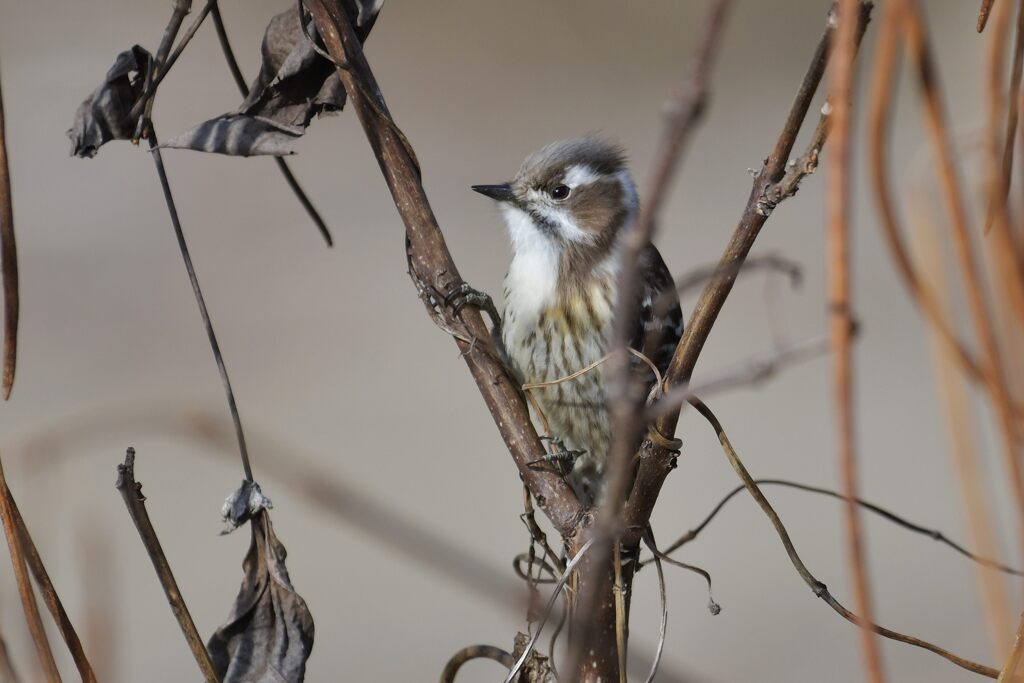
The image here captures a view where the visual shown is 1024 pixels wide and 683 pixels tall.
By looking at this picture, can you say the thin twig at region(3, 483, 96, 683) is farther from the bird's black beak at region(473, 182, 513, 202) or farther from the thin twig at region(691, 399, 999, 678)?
the bird's black beak at region(473, 182, 513, 202)

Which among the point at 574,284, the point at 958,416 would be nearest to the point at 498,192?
the point at 574,284

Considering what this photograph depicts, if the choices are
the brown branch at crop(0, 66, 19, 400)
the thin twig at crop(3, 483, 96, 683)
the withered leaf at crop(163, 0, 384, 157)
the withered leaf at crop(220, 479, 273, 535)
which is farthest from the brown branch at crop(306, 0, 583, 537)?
the thin twig at crop(3, 483, 96, 683)

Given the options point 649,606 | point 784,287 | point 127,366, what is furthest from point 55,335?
point 784,287

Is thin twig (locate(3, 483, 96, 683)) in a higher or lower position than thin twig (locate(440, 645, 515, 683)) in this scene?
lower

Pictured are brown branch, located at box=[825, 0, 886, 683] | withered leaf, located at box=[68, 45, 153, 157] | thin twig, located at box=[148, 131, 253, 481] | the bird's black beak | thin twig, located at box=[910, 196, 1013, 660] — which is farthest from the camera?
the bird's black beak

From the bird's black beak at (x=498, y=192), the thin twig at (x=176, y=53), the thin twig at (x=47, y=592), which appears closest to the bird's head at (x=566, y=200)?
the bird's black beak at (x=498, y=192)

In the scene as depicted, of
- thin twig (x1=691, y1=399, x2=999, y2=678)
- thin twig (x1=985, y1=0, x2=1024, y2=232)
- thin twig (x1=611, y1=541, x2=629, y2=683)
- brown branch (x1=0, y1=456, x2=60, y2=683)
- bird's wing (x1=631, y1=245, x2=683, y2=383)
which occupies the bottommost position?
brown branch (x1=0, y1=456, x2=60, y2=683)

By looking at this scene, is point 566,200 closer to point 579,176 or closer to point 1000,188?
point 579,176

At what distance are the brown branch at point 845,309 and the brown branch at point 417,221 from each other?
0.75m

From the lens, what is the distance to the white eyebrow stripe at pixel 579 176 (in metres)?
2.93

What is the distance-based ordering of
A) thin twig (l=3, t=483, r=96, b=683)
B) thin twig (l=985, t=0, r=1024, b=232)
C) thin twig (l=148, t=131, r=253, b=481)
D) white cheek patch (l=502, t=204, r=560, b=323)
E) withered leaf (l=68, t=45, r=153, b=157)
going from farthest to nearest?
white cheek patch (l=502, t=204, r=560, b=323) → withered leaf (l=68, t=45, r=153, b=157) → thin twig (l=148, t=131, r=253, b=481) → thin twig (l=3, t=483, r=96, b=683) → thin twig (l=985, t=0, r=1024, b=232)

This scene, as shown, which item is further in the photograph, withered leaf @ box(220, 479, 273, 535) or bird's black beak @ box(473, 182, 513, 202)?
bird's black beak @ box(473, 182, 513, 202)

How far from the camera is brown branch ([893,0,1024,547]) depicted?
0.64 metres

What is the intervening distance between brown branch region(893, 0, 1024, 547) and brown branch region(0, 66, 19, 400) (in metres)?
0.85
